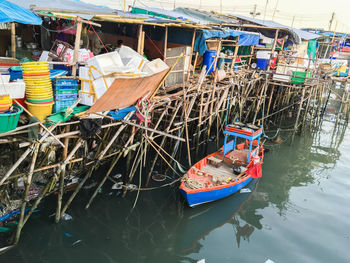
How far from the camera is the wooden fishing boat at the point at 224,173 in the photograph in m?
9.21

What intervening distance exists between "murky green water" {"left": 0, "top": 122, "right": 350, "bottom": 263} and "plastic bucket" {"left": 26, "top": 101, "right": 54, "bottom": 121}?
3266 mm

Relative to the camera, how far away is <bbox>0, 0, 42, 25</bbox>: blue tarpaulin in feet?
19.5

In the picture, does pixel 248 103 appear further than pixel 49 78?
Yes

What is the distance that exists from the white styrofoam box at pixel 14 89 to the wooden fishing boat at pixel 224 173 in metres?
5.15

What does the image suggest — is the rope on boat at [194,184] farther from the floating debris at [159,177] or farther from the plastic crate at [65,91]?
the plastic crate at [65,91]

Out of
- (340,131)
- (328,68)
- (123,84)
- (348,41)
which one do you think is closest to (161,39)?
(123,84)

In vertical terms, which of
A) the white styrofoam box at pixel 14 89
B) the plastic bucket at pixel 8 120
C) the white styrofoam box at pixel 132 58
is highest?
the white styrofoam box at pixel 132 58

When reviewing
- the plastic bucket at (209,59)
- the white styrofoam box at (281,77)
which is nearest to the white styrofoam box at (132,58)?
the plastic bucket at (209,59)

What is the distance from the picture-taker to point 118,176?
35.5ft

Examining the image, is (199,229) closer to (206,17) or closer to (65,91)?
(65,91)

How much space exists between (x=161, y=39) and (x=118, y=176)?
5.62 m

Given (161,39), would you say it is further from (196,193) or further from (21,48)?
(196,193)

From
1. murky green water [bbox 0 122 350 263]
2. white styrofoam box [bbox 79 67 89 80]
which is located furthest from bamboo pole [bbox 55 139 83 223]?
white styrofoam box [bbox 79 67 89 80]

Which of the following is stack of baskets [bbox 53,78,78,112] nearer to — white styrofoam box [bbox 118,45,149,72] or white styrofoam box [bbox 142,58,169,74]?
white styrofoam box [bbox 118,45,149,72]
